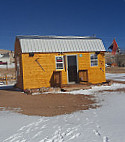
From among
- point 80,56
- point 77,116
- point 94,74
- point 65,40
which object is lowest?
point 77,116

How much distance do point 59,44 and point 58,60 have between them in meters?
1.28

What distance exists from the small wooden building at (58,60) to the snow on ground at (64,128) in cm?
637

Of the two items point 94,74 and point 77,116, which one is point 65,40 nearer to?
point 94,74

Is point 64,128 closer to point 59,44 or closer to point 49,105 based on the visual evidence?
point 49,105

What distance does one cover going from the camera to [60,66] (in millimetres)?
12359

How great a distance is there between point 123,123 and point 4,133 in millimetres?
2897

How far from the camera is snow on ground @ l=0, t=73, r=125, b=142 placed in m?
3.45

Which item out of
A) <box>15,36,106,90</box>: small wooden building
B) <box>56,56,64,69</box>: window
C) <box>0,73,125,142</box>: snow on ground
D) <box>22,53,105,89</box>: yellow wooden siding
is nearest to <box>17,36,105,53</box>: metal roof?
<box>15,36,106,90</box>: small wooden building

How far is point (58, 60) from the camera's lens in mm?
12266

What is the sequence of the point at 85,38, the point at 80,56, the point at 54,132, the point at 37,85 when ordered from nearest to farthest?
the point at 54,132 < the point at 37,85 < the point at 80,56 < the point at 85,38

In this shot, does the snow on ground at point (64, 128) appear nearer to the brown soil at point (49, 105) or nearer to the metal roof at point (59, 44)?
the brown soil at point (49, 105)

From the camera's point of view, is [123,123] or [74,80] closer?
[123,123]

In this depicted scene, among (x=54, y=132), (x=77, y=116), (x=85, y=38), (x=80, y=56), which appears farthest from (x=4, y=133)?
(x=85, y=38)

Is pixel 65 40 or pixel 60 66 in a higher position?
pixel 65 40
